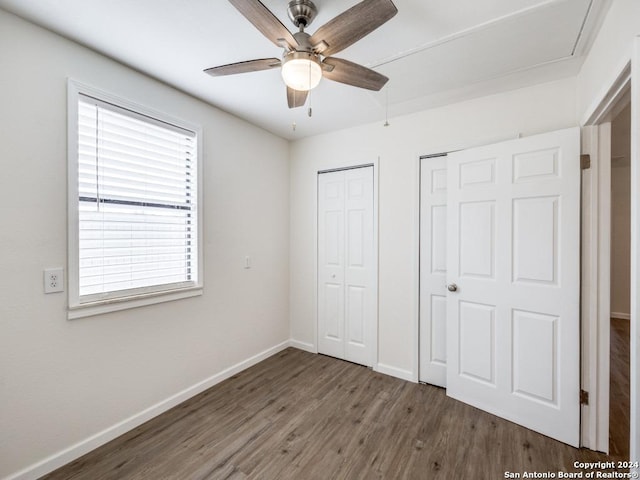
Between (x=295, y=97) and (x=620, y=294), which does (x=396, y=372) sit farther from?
(x=620, y=294)

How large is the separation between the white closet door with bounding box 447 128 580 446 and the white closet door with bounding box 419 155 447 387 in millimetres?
161

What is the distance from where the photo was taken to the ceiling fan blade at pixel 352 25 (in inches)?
43.6

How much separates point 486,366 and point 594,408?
63cm

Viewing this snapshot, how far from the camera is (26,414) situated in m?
1.60

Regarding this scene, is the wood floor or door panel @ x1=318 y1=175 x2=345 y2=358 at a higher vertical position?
door panel @ x1=318 y1=175 x2=345 y2=358

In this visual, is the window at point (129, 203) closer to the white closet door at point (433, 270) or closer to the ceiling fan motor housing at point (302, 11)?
the ceiling fan motor housing at point (302, 11)

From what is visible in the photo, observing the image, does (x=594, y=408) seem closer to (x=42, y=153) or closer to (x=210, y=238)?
(x=210, y=238)

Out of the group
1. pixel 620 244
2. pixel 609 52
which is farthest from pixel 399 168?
pixel 620 244

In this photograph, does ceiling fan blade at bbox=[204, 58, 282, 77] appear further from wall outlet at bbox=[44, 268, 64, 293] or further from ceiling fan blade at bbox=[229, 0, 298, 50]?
wall outlet at bbox=[44, 268, 64, 293]

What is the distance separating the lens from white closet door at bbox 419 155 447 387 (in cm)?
262

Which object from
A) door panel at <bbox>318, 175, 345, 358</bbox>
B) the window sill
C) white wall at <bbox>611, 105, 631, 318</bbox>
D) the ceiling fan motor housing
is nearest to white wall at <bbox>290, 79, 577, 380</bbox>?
door panel at <bbox>318, 175, 345, 358</bbox>

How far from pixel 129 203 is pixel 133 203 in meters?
0.03

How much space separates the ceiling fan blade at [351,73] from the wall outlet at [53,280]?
1.96m

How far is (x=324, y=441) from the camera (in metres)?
1.95
